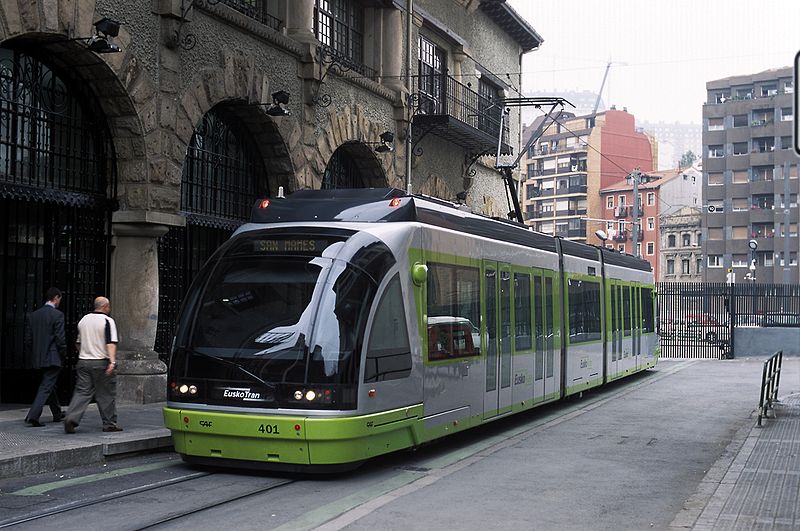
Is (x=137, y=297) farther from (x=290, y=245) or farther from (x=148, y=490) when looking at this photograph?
(x=148, y=490)

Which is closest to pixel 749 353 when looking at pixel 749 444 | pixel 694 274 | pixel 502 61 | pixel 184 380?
pixel 502 61

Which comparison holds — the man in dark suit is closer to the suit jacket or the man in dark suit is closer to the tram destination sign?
the suit jacket

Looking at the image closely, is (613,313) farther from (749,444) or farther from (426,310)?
(426,310)

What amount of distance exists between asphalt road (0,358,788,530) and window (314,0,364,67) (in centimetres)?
1060

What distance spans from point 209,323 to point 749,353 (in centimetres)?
3160

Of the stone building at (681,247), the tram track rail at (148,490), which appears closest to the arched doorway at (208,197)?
the tram track rail at (148,490)

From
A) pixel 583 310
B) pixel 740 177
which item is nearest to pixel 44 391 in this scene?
pixel 583 310

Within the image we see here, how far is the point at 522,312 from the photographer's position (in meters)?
15.9

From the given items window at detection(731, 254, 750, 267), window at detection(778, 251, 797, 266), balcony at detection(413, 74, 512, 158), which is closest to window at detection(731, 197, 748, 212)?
window at detection(731, 254, 750, 267)

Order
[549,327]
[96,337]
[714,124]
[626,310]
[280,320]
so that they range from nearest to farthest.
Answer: [280,320] → [96,337] → [549,327] → [626,310] → [714,124]

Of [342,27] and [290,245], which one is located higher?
[342,27]

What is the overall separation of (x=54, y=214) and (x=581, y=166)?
10803 cm

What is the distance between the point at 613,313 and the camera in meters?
23.6

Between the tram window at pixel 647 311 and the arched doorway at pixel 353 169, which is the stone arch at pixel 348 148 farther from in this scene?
the tram window at pixel 647 311
